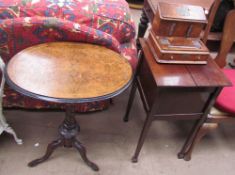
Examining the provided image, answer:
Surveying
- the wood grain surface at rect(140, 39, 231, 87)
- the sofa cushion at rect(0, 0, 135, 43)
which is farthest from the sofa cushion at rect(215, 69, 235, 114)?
the sofa cushion at rect(0, 0, 135, 43)

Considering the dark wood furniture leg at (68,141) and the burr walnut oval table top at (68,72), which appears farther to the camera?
the dark wood furniture leg at (68,141)

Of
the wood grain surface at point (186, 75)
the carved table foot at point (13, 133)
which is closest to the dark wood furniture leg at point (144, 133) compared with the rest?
the wood grain surface at point (186, 75)

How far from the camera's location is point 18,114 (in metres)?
1.74

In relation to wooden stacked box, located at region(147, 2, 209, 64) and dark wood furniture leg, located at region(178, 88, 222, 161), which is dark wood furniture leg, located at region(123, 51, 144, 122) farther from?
dark wood furniture leg, located at region(178, 88, 222, 161)

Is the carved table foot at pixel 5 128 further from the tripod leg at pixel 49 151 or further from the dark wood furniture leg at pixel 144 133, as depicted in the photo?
the dark wood furniture leg at pixel 144 133

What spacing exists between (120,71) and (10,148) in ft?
3.05

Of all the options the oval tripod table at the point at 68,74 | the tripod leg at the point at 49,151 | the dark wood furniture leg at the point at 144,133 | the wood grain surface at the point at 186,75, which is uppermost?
the wood grain surface at the point at 186,75

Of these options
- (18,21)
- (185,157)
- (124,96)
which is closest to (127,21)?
(18,21)

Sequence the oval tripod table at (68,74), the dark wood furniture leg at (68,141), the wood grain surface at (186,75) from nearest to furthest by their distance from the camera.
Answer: the oval tripod table at (68,74), the wood grain surface at (186,75), the dark wood furniture leg at (68,141)

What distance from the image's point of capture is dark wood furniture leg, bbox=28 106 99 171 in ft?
4.46

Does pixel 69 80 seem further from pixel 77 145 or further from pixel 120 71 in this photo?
pixel 77 145

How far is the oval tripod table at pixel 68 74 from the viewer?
967 millimetres

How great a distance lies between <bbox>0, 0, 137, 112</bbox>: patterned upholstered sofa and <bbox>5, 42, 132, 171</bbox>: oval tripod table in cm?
6

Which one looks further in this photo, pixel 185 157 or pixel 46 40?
pixel 185 157
